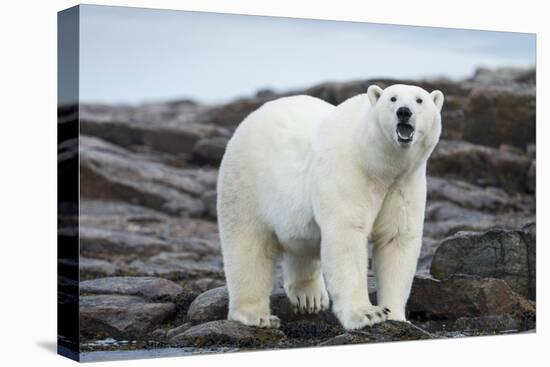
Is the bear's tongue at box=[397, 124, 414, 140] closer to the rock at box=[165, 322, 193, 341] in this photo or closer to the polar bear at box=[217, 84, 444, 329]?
the polar bear at box=[217, 84, 444, 329]

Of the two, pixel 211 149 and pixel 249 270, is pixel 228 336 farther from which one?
pixel 211 149

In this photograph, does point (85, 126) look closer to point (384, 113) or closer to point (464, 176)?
point (464, 176)

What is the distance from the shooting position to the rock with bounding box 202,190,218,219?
55.4 feet

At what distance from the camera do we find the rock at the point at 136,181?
1661 cm

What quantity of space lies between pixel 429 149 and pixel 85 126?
413 inches

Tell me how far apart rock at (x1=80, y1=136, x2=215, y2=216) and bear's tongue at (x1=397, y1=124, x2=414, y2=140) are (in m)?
8.98

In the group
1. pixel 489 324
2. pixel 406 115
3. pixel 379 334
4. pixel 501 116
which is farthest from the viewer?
pixel 501 116

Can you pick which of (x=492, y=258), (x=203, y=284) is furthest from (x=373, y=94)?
(x=203, y=284)

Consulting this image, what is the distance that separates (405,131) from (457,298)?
8.29 feet

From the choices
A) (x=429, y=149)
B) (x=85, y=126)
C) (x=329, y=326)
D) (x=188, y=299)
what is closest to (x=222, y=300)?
(x=188, y=299)

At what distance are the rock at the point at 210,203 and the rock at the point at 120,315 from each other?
754cm

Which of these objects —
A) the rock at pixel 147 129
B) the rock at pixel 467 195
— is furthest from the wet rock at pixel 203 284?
the rock at pixel 147 129

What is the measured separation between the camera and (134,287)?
9.36 meters

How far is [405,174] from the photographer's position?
8.48 m
